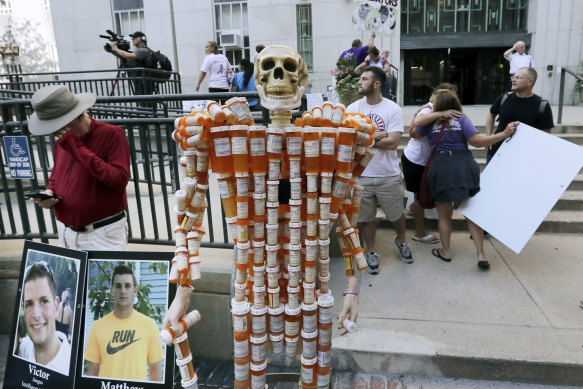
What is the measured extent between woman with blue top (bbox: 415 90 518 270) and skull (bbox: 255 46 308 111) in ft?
8.83

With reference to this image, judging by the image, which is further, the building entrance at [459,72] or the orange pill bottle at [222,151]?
the building entrance at [459,72]

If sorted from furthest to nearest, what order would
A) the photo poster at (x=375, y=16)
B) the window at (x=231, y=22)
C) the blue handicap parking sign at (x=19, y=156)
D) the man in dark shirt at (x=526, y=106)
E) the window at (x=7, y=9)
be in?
the window at (x=7, y=9), the window at (x=231, y=22), the photo poster at (x=375, y=16), the man in dark shirt at (x=526, y=106), the blue handicap parking sign at (x=19, y=156)

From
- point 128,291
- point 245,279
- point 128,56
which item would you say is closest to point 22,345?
point 128,291

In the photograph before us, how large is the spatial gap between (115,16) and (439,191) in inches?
618

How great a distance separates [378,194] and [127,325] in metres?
2.64

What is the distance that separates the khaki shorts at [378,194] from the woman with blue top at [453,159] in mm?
397

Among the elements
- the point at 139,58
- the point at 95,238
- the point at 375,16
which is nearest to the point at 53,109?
the point at 95,238

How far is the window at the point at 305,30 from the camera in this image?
14.1 meters

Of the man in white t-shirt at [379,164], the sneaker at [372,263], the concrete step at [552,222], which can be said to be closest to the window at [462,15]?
the concrete step at [552,222]

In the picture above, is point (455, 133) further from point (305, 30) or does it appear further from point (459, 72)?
point (459, 72)

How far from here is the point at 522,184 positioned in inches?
161

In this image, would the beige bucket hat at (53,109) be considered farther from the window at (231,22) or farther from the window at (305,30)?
the window at (231,22)

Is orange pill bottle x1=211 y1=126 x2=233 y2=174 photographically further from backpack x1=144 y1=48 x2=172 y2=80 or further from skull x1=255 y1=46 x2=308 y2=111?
backpack x1=144 y1=48 x2=172 y2=80

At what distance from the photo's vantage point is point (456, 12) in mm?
14992
